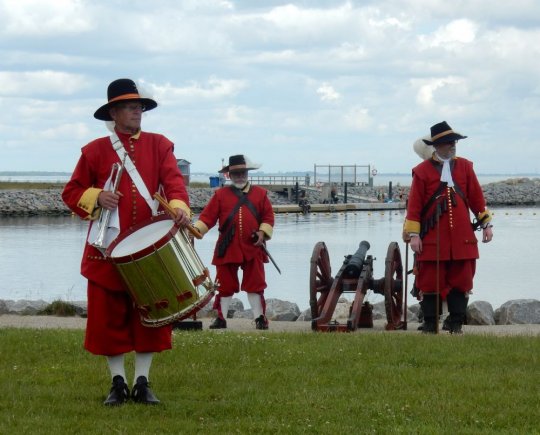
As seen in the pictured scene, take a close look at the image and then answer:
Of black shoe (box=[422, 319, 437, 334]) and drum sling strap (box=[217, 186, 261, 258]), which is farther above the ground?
drum sling strap (box=[217, 186, 261, 258])

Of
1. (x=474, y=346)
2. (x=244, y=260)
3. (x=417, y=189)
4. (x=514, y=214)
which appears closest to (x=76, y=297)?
(x=244, y=260)

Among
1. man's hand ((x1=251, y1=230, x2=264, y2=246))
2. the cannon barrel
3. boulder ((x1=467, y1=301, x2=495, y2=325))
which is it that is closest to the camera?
the cannon barrel

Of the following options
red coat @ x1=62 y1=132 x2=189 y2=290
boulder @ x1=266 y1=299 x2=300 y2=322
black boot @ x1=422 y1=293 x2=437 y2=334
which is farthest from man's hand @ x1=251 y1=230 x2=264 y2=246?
red coat @ x1=62 y1=132 x2=189 y2=290

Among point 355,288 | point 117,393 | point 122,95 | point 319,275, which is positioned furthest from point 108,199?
point 319,275

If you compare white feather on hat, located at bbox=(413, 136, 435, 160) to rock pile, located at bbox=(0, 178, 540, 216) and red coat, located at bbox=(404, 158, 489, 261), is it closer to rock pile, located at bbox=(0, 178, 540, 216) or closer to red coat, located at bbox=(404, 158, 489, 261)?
red coat, located at bbox=(404, 158, 489, 261)

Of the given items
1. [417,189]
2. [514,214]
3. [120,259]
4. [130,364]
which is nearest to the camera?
[120,259]

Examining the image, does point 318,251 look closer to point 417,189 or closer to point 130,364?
point 417,189

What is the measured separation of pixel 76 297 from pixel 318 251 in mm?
9741

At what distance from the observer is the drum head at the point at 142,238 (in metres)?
6.68

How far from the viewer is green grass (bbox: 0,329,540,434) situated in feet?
21.4

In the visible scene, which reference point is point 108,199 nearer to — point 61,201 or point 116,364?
point 116,364

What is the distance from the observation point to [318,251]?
11828 mm

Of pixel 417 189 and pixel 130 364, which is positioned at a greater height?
pixel 417 189

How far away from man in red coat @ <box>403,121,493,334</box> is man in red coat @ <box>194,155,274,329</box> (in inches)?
81.3
